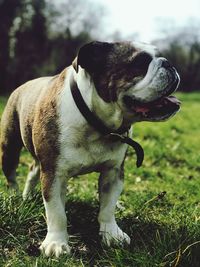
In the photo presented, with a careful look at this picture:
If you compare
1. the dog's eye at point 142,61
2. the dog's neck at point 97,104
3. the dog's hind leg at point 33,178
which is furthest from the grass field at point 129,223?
the dog's eye at point 142,61

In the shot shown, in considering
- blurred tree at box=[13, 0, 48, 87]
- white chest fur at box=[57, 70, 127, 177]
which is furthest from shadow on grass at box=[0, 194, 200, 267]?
blurred tree at box=[13, 0, 48, 87]

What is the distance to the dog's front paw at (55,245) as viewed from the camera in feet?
11.1

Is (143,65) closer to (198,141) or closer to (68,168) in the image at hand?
(68,168)

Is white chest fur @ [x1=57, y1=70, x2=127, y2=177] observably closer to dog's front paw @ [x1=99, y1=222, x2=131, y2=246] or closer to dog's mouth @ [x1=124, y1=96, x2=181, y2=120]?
dog's mouth @ [x1=124, y1=96, x2=181, y2=120]

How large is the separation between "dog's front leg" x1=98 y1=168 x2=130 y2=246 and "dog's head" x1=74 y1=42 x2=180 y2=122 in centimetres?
55

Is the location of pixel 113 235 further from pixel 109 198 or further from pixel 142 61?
pixel 142 61

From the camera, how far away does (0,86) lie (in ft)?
81.1

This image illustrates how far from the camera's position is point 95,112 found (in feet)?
11.3

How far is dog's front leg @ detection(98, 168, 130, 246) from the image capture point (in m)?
3.74

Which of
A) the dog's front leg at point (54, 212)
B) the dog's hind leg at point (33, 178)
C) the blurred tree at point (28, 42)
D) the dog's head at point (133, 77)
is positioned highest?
the dog's head at point (133, 77)

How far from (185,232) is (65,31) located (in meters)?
28.6

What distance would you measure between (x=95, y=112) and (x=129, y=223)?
3.45ft

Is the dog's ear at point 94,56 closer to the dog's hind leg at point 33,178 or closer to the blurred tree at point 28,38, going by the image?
the dog's hind leg at point 33,178

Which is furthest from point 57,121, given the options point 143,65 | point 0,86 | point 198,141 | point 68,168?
point 0,86
